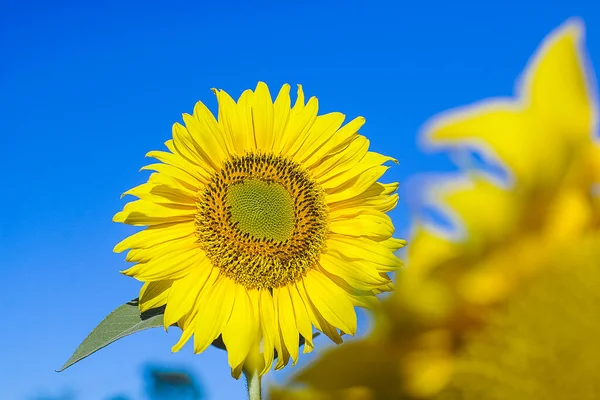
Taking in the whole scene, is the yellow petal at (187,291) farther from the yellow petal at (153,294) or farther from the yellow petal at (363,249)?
the yellow petal at (363,249)

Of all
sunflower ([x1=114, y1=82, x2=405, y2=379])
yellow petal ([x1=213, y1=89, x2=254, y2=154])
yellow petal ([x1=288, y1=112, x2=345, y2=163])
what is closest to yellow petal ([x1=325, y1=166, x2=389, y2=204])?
sunflower ([x1=114, y1=82, x2=405, y2=379])

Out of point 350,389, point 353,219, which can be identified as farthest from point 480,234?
point 353,219

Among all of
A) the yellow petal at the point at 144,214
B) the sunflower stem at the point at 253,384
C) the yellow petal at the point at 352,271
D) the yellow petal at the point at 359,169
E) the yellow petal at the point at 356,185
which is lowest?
the sunflower stem at the point at 253,384

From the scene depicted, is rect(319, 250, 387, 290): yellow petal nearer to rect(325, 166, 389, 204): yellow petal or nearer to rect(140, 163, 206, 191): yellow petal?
rect(325, 166, 389, 204): yellow petal

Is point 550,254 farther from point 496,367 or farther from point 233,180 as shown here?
point 233,180

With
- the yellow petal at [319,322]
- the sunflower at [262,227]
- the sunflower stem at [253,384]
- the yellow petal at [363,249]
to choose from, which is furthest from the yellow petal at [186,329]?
the yellow petal at [363,249]

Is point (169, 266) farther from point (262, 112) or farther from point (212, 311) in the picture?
point (262, 112)

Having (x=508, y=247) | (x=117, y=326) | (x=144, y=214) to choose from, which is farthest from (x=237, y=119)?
(x=508, y=247)
